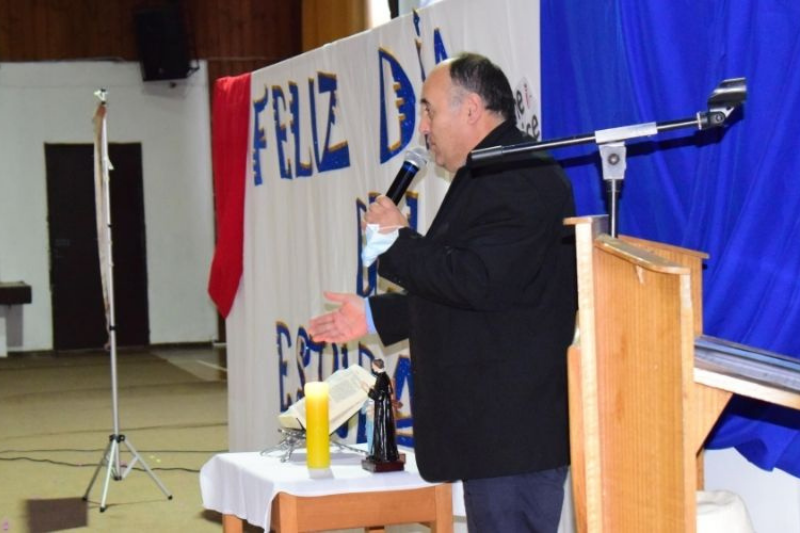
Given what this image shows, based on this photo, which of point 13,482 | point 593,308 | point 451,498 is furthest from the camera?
point 13,482

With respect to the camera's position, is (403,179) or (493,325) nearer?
(493,325)

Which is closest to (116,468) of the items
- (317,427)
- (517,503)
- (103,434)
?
(103,434)

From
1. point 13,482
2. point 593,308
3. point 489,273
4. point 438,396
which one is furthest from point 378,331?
point 13,482

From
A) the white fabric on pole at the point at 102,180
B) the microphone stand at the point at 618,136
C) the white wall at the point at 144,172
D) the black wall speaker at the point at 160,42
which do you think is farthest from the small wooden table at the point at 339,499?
the white wall at the point at 144,172

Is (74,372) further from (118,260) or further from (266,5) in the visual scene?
(266,5)

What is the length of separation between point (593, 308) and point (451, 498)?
177 cm

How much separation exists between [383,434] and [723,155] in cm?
125

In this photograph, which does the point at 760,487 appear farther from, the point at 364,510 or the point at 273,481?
the point at 273,481

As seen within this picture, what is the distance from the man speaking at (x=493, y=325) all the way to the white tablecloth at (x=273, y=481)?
2.14 feet

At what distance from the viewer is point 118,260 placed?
13.6 meters

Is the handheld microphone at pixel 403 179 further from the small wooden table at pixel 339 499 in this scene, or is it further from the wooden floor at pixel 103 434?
the wooden floor at pixel 103 434

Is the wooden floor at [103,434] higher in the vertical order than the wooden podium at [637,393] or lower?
lower

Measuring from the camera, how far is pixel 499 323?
2504 millimetres

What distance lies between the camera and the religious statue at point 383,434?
3.34 m
